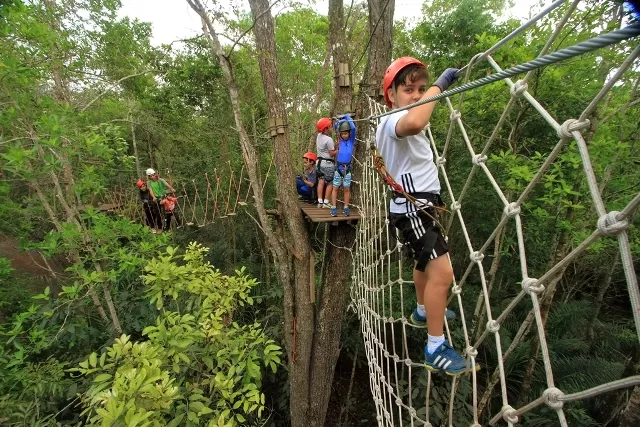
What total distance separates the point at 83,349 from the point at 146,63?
136 inches

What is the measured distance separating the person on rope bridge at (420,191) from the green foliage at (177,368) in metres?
0.81

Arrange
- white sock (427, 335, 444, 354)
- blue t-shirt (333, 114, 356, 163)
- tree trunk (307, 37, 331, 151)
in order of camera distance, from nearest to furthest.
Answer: white sock (427, 335, 444, 354) < blue t-shirt (333, 114, 356, 163) < tree trunk (307, 37, 331, 151)

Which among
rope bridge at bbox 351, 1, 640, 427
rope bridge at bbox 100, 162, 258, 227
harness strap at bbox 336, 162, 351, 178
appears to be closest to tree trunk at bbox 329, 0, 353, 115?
rope bridge at bbox 351, 1, 640, 427

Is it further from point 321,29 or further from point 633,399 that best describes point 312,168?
point 321,29

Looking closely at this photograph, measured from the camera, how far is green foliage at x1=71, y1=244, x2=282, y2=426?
111 cm

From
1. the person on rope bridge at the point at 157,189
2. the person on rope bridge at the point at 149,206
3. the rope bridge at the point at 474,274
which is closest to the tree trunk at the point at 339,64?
the rope bridge at the point at 474,274

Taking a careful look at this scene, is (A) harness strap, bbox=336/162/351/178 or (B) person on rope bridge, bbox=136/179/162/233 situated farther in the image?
(B) person on rope bridge, bbox=136/179/162/233

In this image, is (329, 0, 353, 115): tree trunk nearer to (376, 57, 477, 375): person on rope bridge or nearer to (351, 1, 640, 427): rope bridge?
(351, 1, 640, 427): rope bridge

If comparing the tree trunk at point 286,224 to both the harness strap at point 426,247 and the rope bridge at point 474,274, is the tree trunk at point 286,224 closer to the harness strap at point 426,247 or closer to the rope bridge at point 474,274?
the rope bridge at point 474,274

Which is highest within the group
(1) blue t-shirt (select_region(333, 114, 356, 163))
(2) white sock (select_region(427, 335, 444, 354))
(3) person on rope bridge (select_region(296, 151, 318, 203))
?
(1) blue t-shirt (select_region(333, 114, 356, 163))

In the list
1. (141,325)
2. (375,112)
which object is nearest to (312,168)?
(375,112)

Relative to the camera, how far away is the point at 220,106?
5340mm

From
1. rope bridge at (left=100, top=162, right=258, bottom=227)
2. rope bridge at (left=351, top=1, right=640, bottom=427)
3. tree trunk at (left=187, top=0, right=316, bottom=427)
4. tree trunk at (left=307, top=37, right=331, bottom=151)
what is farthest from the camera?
tree trunk at (left=307, top=37, right=331, bottom=151)

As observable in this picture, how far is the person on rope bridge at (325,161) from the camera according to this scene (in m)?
2.72
